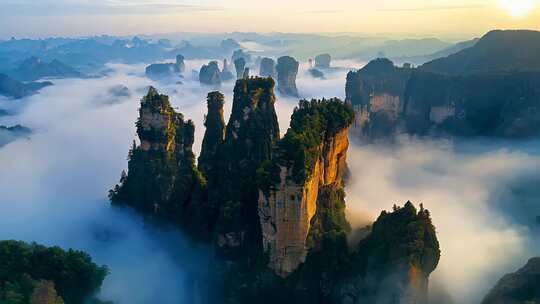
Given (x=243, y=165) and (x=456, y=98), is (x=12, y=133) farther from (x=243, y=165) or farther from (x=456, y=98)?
Result: (x=456, y=98)

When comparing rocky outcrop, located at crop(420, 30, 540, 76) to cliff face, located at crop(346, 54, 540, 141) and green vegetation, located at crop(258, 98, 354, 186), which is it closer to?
cliff face, located at crop(346, 54, 540, 141)

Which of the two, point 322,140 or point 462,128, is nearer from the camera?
point 322,140

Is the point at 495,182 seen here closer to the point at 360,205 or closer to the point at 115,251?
the point at 360,205

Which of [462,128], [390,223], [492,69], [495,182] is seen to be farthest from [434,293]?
[492,69]

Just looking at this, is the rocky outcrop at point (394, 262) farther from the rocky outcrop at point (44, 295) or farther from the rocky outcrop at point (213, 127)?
the rocky outcrop at point (213, 127)

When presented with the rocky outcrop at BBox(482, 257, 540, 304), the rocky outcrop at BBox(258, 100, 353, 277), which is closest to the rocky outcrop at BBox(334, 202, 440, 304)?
the rocky outcrop at BBox(258, 100, 353, 277)

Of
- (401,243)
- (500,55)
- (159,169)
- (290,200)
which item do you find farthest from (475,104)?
(290,200)

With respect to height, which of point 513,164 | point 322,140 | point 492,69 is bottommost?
point 513,164
